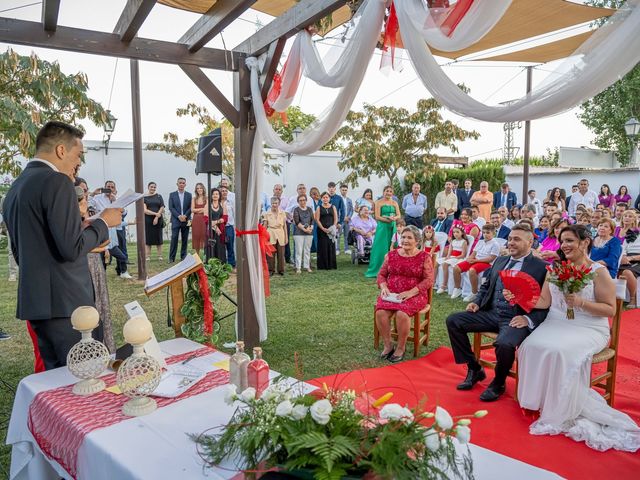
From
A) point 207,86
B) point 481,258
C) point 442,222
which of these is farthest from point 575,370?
point 442,222

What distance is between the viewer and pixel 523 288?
3641mm

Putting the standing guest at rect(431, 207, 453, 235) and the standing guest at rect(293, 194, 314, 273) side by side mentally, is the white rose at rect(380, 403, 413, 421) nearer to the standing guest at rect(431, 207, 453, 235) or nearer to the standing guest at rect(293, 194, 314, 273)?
the standing guest at rect(431, 207, 453, 235)

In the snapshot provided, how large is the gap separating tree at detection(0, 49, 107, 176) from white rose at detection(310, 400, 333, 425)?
517cm

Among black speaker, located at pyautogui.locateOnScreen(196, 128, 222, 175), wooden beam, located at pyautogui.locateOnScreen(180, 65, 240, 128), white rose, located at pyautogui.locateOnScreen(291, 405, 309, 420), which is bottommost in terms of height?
white rose, located at pyautogui.locateOnScreen(291, 405, 309, 420)

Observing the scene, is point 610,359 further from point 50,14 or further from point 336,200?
point 336,200

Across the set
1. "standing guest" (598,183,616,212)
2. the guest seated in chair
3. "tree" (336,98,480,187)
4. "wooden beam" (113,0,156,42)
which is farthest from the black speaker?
"standing guest" (598,183,616,212)

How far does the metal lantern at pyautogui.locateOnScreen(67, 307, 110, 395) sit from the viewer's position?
212 centimetres

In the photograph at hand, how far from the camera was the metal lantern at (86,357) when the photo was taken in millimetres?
2123

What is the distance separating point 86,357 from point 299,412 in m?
1.30

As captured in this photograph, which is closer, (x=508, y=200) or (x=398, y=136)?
(x=508, y=200)

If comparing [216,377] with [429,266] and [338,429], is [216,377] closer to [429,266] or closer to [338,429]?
[338,429]

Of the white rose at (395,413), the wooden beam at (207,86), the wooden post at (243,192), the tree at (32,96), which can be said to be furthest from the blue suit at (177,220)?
the white rose at (395,413)

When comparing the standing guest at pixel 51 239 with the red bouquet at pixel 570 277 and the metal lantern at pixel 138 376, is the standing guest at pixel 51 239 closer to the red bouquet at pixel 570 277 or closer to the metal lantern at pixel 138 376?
the metal lantern at pixel 138 376

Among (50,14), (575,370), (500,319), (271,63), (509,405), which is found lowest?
(509,405)
